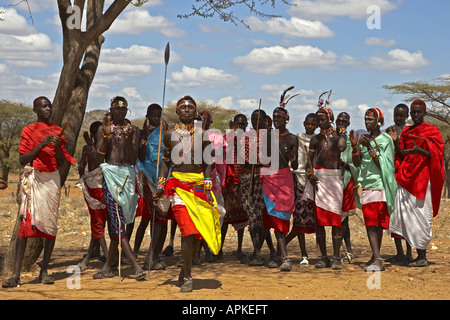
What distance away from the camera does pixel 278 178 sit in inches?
307

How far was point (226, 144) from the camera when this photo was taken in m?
8.17

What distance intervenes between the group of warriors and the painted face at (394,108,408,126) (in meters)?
0.02

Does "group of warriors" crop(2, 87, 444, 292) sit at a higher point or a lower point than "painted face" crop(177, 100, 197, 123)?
lower

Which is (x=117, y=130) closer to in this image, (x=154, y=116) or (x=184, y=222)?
(x=154, y=116)

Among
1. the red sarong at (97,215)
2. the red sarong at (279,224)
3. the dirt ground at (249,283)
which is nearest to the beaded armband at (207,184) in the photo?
the dirt ground at (249,283)

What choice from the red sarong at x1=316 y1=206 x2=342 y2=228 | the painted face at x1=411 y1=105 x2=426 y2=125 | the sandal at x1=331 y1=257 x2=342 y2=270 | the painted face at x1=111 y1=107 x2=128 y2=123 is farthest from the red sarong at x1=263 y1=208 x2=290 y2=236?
the painted face at x1=111 y1=107 x2=128 y2=123

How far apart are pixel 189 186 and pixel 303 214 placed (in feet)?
7.13

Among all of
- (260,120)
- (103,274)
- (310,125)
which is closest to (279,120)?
(260,120)

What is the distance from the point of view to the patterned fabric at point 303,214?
7.91 m

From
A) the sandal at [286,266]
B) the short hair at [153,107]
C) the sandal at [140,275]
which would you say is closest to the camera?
the sandal at [140,275]

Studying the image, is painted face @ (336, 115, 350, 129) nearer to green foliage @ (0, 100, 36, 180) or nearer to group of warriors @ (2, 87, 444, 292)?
group of warriors @ (2, 87, 444, 292)

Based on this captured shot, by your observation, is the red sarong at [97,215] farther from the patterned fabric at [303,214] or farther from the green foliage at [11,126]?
the green foliage at [11,126]

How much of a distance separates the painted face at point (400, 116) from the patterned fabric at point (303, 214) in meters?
1.74

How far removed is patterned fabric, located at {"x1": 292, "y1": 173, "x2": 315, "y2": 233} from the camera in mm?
7910
